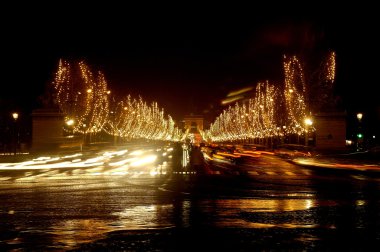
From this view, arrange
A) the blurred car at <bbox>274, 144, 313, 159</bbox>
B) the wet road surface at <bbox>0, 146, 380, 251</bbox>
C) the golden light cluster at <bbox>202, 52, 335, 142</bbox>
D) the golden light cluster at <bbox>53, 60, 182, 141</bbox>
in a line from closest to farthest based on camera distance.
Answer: the wet road surface at <bbox>0, 146, 380, 251</bbox>, the blurred car at <bbox>274, 144, 313, 159</bbox>, the golden light cluster at <bbox>202, 52, 335, 142</bbox>, the golden light cluster at <bbox>53, 60, 182, 141</bbox>

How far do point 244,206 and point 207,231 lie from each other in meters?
4.08

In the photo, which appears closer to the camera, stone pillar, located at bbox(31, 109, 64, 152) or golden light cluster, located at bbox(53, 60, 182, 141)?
stone pillar, located at bbox(31, 109, 64, 152)

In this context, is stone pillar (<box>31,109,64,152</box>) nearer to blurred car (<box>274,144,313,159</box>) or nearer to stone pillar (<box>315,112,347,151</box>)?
blurred car (<box>274,144,313,159</box>)

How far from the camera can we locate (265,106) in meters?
94.8

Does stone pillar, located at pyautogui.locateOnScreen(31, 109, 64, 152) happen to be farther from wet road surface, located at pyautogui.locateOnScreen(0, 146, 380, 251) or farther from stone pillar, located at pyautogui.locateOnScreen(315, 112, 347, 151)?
wet road surface, located at pyautogui.locateOnScreen(0, 146, 380, 251)

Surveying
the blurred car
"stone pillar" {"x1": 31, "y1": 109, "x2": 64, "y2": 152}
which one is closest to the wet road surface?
the blurred car

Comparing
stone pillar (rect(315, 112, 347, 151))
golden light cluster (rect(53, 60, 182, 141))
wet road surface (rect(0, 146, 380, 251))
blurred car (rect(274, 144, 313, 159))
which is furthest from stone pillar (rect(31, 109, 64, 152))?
wet road surface (rect(0, 146, 380, 251))

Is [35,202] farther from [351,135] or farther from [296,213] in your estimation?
[351,135]

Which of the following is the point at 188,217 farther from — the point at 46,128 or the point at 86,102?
the point at 86,102

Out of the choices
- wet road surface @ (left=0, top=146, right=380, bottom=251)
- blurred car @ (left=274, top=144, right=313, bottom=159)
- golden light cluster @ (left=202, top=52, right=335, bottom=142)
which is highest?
golden light cluster @ (left=202, top=52, right=335, bottom=142)

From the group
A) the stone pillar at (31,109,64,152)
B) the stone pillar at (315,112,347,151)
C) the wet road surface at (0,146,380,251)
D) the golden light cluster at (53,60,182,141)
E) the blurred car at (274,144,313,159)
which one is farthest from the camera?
the golden light cluster at (53,60,182,141)

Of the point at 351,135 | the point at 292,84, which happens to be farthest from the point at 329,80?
the point at 351,135

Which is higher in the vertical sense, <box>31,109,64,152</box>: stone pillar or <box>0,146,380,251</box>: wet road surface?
<box>31,109,64,152</box>: stone pillar

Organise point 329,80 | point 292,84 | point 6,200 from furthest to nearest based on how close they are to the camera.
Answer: point 292,84, point 329,80, point 6,200
